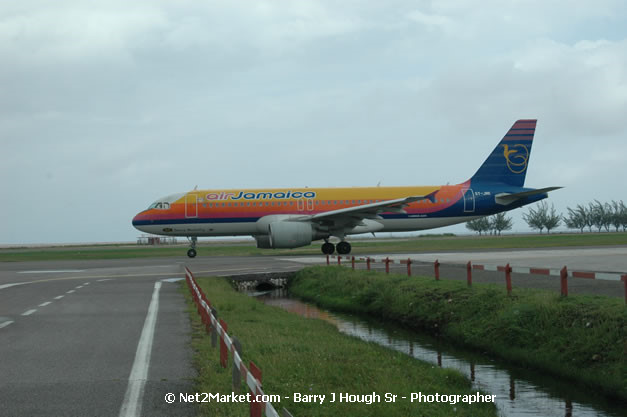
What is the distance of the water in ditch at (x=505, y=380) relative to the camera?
8.94 m

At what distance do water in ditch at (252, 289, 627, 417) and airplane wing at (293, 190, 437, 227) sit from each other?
17.8 metres

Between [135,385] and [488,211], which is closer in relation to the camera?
[135,385]

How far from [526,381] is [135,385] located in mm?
6359

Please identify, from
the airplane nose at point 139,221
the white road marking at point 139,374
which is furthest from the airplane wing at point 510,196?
the white road marking at point 139,374

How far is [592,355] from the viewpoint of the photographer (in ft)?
35.0

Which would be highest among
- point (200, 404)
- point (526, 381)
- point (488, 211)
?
point (488, 211)

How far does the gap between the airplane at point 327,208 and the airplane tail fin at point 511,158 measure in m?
0.10

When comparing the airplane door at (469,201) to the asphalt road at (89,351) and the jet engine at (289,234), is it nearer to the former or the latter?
the jet engine at (289,234)

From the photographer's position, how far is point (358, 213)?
3509cm

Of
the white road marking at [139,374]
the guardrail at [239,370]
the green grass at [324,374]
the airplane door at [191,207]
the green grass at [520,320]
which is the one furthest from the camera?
the airplane door at [191,207]

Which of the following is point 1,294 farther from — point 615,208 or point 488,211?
point 615,208

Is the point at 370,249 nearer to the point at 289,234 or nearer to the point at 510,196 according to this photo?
the point at 510,196

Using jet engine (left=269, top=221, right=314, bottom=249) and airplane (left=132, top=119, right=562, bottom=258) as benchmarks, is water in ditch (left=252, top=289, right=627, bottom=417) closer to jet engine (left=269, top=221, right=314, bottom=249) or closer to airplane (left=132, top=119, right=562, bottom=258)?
jet engine (left=269, top=221, right=314, bottom=249)

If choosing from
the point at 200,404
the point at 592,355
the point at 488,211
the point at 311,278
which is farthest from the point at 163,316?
the point at 488,211
